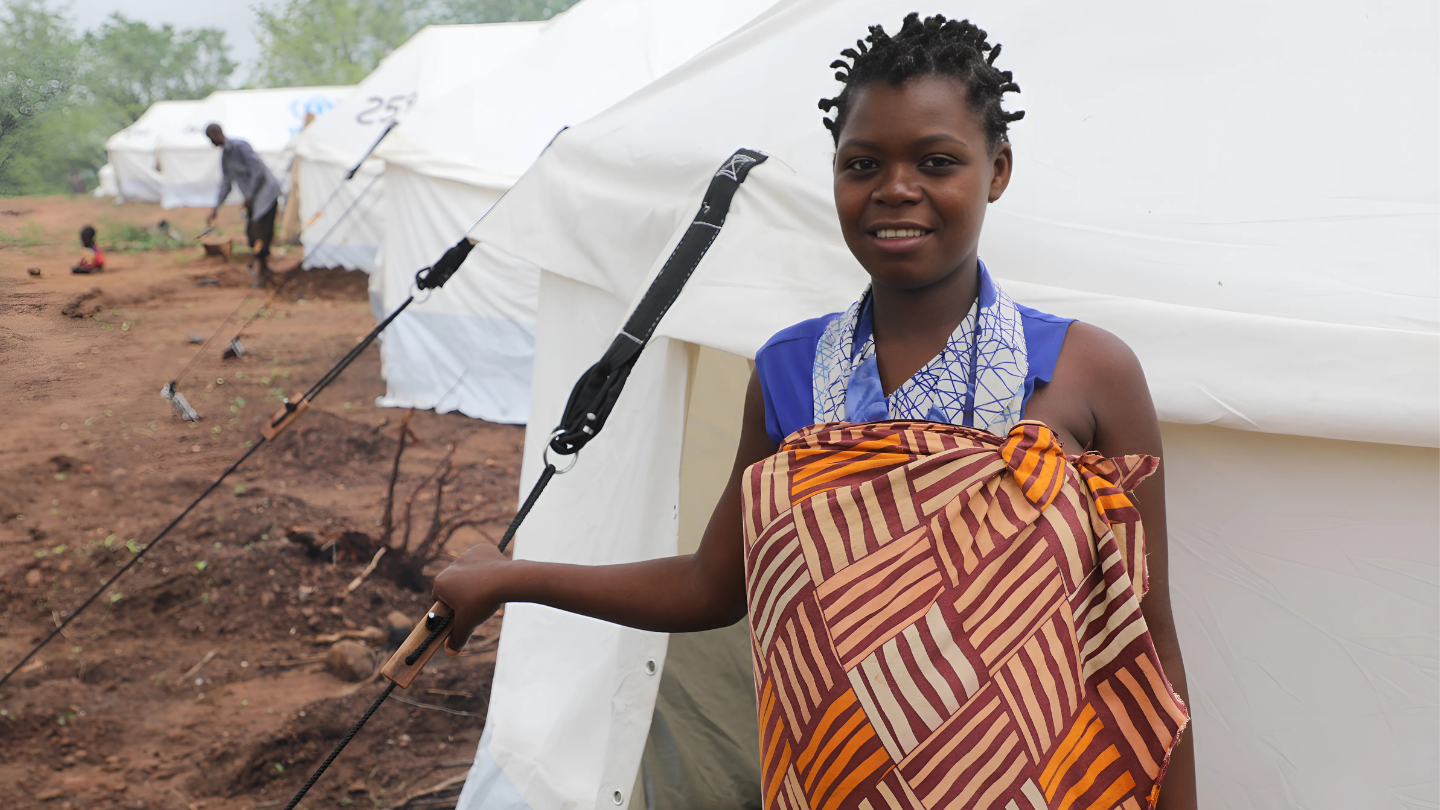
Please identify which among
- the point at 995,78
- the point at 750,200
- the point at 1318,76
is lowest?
the point at 750,200

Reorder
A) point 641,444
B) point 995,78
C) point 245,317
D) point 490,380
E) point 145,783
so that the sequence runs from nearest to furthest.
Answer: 1. point 995,78
2. point 641,444
3. point 145,783
4. point 490,380
5. point 245,317

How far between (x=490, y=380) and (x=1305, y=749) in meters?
5.99

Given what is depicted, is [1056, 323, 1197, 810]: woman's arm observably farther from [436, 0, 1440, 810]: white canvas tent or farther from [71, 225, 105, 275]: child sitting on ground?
[71, 225, 105, 275]: child sitting on ground

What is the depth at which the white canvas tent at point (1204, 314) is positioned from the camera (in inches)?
45.7

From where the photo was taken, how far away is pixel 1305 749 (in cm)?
121

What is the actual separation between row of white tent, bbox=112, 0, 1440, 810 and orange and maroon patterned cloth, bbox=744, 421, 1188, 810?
1.08 ft

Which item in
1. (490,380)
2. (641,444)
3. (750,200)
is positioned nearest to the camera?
(750,200)

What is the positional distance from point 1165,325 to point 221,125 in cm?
2307

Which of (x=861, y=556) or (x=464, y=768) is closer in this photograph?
(x=861, y=556)

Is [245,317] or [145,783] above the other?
[245,317]

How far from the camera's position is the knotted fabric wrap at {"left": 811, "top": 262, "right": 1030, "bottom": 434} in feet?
3.49

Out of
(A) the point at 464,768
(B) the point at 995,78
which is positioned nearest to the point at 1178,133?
(B) the point at 995,78

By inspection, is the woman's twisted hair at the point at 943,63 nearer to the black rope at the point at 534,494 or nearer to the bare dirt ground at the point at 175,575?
the black rope at the point at 534,494

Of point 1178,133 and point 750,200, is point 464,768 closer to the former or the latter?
point 750,200
